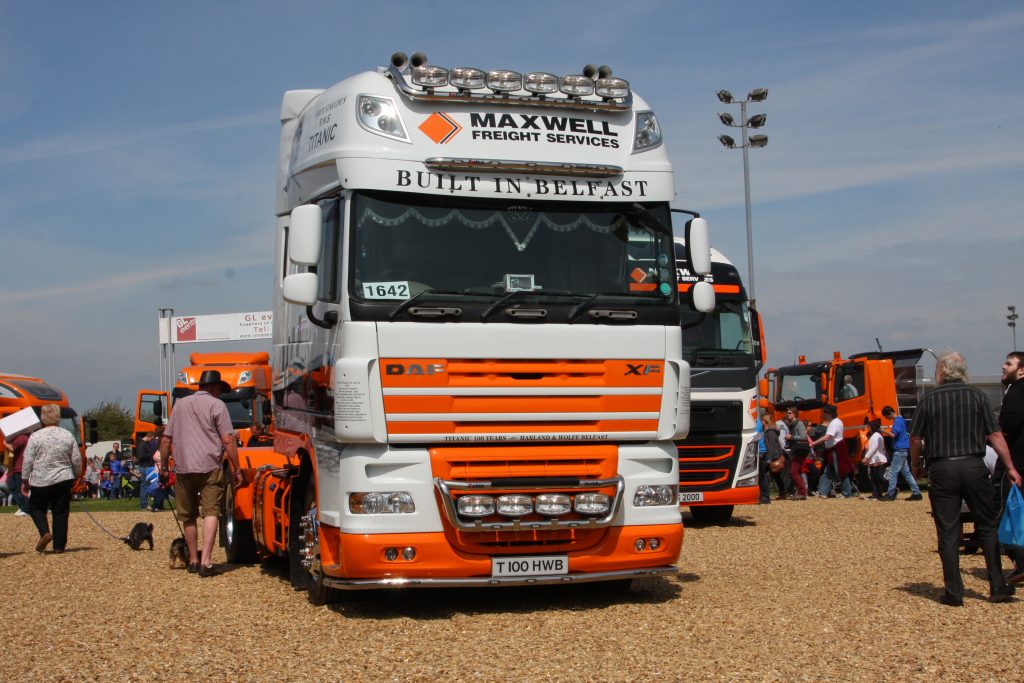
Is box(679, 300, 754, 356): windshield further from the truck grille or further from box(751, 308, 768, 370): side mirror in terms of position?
the truck grille

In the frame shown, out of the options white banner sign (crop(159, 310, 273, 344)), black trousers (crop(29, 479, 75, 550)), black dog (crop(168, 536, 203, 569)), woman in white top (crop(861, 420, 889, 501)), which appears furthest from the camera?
white banner sign (crop(159, 310, 273, 344))

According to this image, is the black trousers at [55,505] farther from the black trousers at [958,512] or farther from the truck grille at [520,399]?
the black trousers at [958,512]

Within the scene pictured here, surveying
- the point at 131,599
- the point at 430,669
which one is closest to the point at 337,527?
the point at 430,669

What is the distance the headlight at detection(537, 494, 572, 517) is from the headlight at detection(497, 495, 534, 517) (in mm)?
70

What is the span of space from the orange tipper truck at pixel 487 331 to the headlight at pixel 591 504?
0.05ft

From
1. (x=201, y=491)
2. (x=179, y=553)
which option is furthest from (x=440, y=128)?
(x=179, y=553)

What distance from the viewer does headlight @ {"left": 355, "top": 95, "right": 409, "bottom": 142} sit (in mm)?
8203

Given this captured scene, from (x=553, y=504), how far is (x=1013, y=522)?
353 centimetres

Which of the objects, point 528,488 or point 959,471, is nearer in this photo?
point 528,488

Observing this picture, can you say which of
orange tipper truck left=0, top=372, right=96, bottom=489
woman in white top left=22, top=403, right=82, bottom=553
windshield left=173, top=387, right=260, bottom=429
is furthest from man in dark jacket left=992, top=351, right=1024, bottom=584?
orange tipper truck left=0, top=372, right=96, bottom=489

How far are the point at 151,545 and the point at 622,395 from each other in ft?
25.6

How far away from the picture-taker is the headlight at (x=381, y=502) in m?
7.80

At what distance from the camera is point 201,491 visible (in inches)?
Answer: 431

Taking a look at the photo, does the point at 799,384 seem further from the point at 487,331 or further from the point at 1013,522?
the point at 487,331
